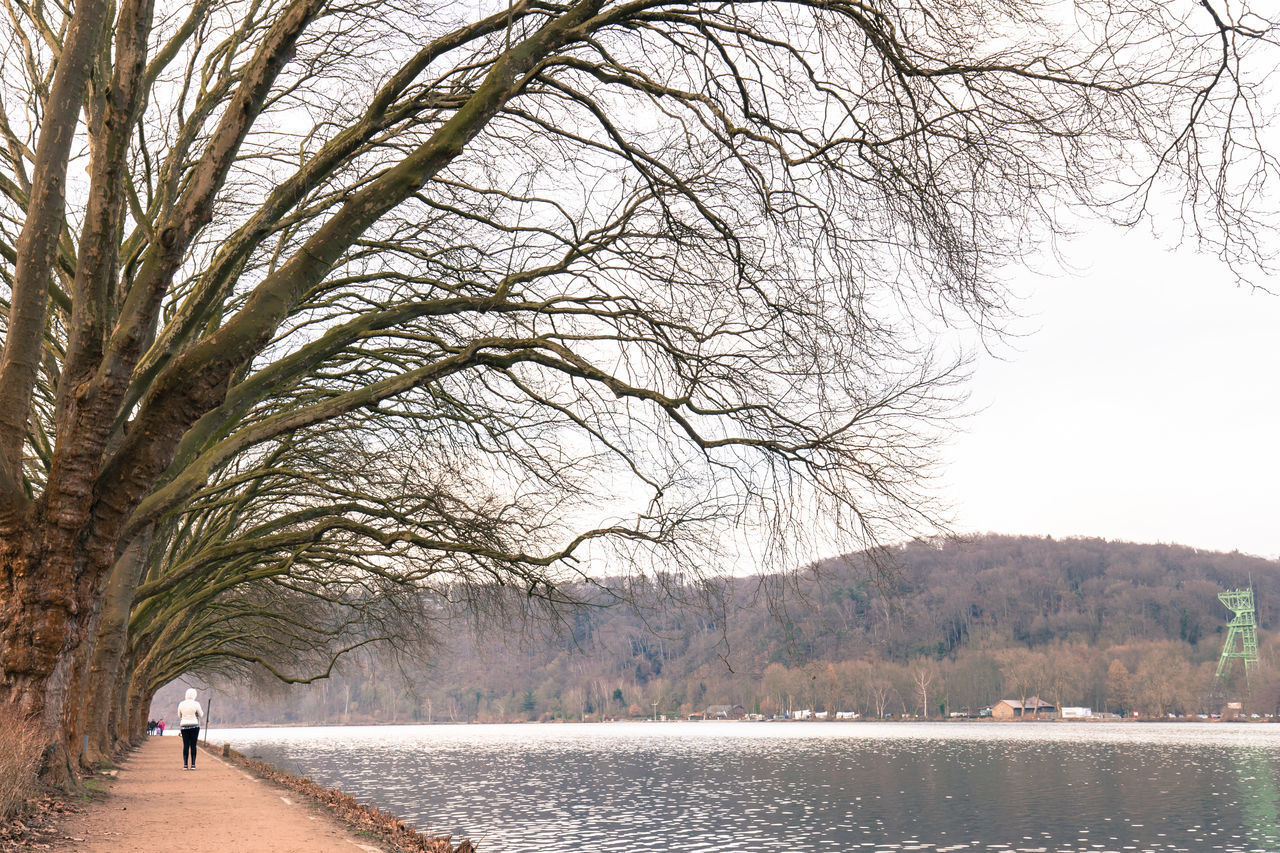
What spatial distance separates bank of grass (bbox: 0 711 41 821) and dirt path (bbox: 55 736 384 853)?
620 mm

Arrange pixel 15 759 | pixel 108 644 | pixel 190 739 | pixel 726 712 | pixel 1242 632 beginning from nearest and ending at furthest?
pixel 15 759 → pixel 108 644 → pixel 190 739 → pixel 1242 632 → pixel 726 712

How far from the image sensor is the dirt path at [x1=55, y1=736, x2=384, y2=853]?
34.0 feet

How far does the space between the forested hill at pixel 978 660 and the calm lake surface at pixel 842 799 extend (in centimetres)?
5566

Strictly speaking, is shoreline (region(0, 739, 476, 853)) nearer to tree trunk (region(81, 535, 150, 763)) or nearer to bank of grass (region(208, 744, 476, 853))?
bank of grass (region(208, 744, 476, 853))

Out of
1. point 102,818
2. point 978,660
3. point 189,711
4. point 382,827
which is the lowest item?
point 382,827

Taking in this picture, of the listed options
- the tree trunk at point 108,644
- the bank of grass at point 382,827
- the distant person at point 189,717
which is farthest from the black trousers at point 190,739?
the bank of grass at point 382,827

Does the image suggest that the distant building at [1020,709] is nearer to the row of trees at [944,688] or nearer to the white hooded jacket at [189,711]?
the row of trees at [944,688]

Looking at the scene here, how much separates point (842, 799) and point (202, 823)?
82.0 feet

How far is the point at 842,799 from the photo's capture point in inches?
1312

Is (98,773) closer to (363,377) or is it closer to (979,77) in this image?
(363,377)

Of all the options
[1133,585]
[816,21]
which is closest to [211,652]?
[816,21]

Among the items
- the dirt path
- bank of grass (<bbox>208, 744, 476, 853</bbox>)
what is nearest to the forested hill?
bank of grass (<bbox>208, 744, 476, 853</bbox>)

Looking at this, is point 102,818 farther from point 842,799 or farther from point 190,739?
point 842,799

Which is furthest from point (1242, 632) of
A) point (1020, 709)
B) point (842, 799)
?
point (842, 799)
